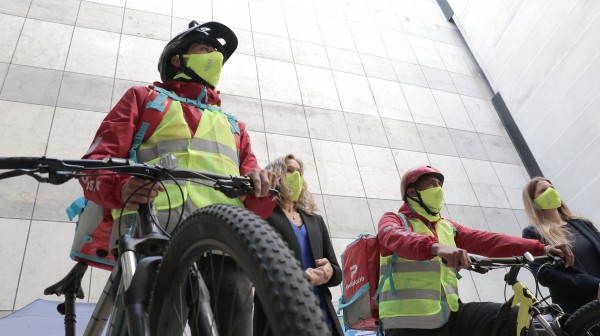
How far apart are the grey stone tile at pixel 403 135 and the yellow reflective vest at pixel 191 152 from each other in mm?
4652

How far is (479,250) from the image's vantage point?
2912mm

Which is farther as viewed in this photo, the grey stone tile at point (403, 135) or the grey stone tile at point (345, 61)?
the grey stone tile at point (345, 61)

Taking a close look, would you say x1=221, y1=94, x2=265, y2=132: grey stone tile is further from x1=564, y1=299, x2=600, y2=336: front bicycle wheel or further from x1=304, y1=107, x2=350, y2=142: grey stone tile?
x1=564, y1=299, x2=600, y2=336: front bicycle wheel

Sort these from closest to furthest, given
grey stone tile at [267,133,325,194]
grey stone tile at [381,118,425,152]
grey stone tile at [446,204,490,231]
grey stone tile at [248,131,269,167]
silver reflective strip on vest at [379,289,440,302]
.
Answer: silver reflective strip on vest at [379,289,440,302]
grey stone tile at [248,131,269,167]
grey stone tile at [267,133,325,194]
grey stone tile at [446,204,490,231]
grey stone tile at [381,118,425,152]

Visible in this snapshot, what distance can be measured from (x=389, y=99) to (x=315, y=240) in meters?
4.56

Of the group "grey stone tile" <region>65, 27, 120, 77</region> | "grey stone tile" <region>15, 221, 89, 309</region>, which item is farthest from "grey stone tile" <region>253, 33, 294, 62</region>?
"grey stone tile" <region>15, 221, 89, 309</region>

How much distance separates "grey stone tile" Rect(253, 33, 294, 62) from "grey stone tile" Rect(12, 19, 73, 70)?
88.5 inches

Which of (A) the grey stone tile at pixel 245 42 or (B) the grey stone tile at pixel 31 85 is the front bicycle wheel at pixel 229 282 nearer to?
(B) the grey stone tile at pixel 31 85

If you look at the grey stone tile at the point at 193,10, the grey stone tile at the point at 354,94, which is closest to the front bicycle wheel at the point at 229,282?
the grey stone tile at the point at 354,94

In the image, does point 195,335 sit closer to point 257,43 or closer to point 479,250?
point 479,250

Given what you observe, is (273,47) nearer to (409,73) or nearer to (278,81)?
(278,81)

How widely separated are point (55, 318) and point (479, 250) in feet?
8.20

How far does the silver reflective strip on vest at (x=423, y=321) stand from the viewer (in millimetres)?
2505

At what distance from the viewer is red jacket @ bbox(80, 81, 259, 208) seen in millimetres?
1592
